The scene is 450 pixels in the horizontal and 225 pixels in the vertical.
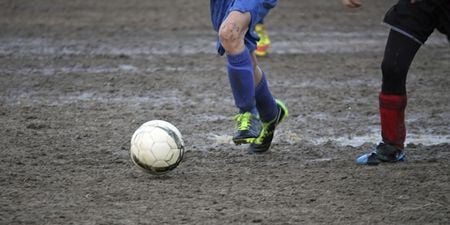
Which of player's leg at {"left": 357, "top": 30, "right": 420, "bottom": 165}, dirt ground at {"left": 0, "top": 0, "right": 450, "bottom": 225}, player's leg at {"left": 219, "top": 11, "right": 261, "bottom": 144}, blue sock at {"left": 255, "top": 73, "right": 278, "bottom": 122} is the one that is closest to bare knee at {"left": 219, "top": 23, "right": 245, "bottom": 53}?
player's leg at {"left": 219, "top": 11, "right": 261, "bottom": 144}

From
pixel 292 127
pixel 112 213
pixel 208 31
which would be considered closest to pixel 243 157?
pixel 292 127

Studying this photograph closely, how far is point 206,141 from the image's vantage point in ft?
25.0

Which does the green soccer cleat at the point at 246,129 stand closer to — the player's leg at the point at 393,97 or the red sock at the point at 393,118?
the player's leg at the point at 393,97

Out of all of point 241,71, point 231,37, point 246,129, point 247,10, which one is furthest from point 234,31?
point 246,129

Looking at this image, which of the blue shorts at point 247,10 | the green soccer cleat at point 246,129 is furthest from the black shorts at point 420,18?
the green soccer cleat at point 246,129

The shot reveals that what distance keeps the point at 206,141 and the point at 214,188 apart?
169cm

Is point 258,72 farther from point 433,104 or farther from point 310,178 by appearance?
point 433,104

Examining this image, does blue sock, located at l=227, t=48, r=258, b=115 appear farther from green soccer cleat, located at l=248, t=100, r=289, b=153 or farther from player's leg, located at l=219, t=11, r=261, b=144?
green soccer cleat, located at l=248, t=100, r=289, b=153

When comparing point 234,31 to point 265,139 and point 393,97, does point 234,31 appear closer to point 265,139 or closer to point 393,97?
point 265,139

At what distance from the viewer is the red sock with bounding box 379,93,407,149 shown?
6434mm

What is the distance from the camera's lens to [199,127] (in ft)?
26.8

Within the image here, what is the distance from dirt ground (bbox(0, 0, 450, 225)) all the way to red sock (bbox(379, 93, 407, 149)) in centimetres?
21

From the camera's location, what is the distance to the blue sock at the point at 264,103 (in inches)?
277

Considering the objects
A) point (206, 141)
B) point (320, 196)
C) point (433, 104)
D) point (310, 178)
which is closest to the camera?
point (320, 196)
